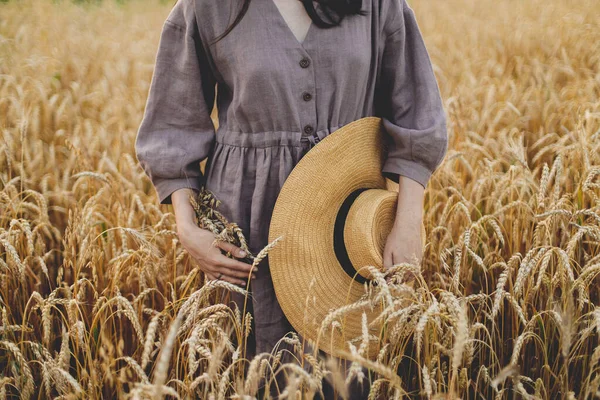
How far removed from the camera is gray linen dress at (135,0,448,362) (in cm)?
128

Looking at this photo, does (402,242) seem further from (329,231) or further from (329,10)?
(329,10)

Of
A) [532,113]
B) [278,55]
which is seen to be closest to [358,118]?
[278,55]

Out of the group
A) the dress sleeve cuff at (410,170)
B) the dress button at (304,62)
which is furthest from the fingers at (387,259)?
the dress button at (304,62)

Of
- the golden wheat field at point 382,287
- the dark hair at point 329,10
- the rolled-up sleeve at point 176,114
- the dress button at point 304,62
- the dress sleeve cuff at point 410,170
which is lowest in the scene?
the golden wheat field at point 382,287

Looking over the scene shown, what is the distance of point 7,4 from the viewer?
19.9 ft

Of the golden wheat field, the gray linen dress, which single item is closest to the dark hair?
the gray linen dress

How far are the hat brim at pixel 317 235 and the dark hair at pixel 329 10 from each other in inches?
10.3

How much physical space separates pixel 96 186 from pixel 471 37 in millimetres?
3851

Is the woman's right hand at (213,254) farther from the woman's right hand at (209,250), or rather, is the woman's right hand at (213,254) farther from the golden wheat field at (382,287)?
the golden wheat field at (382,287)

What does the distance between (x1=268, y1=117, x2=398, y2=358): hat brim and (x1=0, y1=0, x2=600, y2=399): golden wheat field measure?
11 cm

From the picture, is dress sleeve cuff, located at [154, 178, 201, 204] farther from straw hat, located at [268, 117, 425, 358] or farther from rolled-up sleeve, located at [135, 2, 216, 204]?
straw hat, located at [268, 117, 425, 358]

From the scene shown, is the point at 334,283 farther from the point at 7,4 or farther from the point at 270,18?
the point at 7,4

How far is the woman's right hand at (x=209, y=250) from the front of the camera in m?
1.32

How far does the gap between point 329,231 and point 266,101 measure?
1.24 ft
